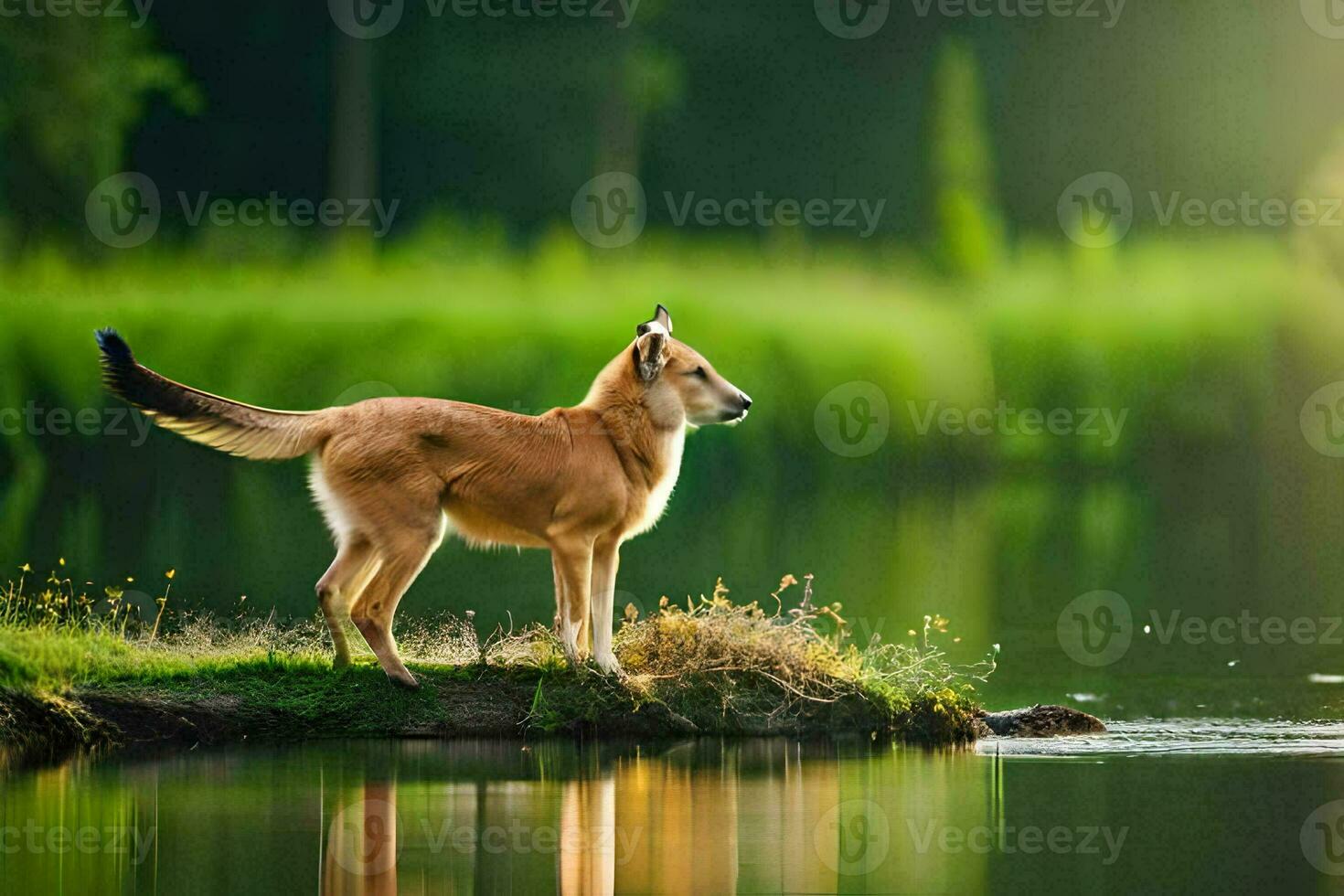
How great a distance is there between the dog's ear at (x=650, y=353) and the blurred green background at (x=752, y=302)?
12.0 feet

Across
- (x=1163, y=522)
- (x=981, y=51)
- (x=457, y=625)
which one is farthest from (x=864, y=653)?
(x=981, y=51)

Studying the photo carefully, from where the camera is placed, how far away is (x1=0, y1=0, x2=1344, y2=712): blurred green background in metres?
18.1

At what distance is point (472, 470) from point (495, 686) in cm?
129

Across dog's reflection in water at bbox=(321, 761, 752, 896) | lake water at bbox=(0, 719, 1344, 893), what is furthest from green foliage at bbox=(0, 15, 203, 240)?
dog's reflection in water at bbox=(321, 761, 752, 896)

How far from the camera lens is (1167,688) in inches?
474

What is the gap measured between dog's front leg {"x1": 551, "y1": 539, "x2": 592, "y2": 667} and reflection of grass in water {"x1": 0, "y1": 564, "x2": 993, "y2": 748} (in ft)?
0.47

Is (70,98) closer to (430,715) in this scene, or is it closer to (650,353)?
(650,353)

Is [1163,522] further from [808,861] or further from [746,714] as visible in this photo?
[808,861]

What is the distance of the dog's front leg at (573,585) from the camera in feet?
32.3

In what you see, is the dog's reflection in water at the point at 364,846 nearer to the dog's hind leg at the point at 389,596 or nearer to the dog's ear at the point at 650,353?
the dog's hind leg at the point at 389,596

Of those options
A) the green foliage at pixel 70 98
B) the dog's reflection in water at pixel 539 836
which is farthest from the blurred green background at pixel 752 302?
the dog's reflection in water at pixel 539 836

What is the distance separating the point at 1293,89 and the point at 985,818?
29.6m

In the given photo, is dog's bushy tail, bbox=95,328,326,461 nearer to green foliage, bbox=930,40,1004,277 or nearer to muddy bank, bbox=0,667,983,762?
muddy bank, bbox=0,667,983,762

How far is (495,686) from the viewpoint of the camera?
390 inches
